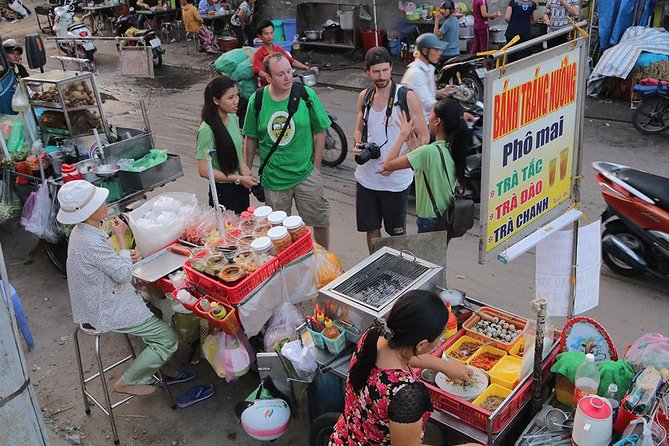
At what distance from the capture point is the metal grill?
351 centimetres

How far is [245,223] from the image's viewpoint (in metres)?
4.37

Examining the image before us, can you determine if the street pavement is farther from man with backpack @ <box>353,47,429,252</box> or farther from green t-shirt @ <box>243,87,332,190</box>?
green t-shirt @ <box>243,87,332,190</box>

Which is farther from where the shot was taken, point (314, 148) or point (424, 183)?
point (314, 148)

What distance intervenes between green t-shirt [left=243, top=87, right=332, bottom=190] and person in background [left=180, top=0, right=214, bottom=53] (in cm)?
1119

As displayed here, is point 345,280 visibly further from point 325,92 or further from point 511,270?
point 325,92

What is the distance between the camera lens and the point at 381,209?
5.00 meters

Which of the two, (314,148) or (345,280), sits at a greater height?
(314,148)

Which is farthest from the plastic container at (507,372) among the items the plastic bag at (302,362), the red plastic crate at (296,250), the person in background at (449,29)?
the person in background at (449,29)

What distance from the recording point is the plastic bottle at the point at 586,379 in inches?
115

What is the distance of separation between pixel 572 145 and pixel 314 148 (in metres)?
2.38

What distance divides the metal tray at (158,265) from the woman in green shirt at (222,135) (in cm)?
69

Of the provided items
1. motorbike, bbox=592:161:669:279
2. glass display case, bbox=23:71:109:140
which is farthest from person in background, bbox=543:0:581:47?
glass display case, bbox=23:71:109:140

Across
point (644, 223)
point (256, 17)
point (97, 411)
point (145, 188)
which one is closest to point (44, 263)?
point (145, 188)

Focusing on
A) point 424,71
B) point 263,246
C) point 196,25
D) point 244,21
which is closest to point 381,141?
point 263,246
